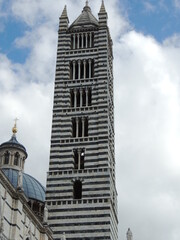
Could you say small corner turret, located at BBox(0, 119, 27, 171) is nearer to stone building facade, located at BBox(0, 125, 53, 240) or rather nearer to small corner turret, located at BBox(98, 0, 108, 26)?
stone building facade, located at BBox(0, 125, 53, 240)

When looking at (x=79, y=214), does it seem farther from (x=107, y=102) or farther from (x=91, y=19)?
(x=91, y=19)

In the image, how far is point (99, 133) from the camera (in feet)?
114

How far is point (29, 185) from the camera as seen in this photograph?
38688 millimetres

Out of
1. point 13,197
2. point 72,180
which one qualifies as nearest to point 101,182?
point 72,180

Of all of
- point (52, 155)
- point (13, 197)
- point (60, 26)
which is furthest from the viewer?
point (60, 26)

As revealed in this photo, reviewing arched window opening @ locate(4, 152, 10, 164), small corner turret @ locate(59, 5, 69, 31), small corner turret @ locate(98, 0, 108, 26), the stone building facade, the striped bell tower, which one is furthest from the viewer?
arched window opening @ locate(4, 152, 10, 164)

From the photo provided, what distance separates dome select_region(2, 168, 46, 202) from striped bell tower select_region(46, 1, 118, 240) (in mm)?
4856

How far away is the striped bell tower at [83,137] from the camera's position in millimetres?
31484

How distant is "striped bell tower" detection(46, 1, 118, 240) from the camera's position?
31484mm

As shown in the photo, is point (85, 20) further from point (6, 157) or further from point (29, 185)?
point (29, 185)

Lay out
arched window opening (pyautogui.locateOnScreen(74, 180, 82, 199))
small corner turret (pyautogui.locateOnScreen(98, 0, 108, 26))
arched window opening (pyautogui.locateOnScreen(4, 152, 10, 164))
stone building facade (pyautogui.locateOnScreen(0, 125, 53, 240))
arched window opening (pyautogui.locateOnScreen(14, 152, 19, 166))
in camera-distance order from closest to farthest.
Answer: stone building facade (pyautogui.locateOnScreen(0, 125, 53, 240)) → arched window opening (pyautogui.locateOnScreen(74, 180, 82, 199)) → small corner turret (pyautogui.locateOnScreen(98, 0, 108, 26)) → arched window opening (pyautogui.locateOnScreen(4, 152, 10, 164)) → arched window opening (pyautogui.locateOnScreen(14, 152, 19, 166))

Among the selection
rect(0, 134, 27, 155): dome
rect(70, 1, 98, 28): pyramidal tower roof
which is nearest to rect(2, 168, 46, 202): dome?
rect(0, 134, 27, 155): dome

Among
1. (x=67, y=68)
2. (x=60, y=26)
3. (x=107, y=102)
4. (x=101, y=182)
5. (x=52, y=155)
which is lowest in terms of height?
(x=101, y=182)

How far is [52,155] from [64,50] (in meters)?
9.15
